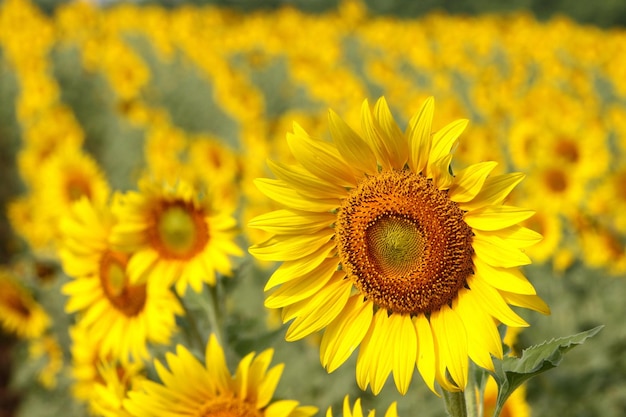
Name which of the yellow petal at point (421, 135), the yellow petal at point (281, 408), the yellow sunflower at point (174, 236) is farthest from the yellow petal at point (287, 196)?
the yellow sunflower at point (174, 236)

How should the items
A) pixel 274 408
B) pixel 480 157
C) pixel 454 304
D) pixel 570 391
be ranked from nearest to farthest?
pixel 454 304
pixel 274 408
pixel 570 391
pixel 480 157

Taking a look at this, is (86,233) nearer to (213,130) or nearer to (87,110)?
(213,130)

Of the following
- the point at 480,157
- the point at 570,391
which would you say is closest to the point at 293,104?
the point at 480,157

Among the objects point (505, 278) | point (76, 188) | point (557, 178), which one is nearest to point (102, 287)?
point (505, 278)

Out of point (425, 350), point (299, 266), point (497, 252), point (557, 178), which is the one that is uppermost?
point (299, 266)

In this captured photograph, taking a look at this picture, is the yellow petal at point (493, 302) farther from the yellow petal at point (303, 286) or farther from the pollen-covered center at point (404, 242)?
the yellow petal at point (303, 286)

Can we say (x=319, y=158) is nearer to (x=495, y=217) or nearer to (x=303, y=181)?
(x=303, y=181)

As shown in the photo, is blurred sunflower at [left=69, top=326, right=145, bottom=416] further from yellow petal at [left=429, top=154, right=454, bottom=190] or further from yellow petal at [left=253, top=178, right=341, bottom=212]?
yellow petal at [left=429, top=154, right=454, bottom=190]
